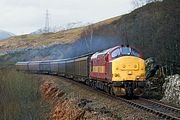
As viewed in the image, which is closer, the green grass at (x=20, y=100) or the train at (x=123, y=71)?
the train at (x=123, y=71)

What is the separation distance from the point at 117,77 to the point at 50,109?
720 centimetres

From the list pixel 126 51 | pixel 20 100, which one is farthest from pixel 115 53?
pixel 20 100

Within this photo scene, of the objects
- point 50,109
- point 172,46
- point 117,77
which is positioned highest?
point 172,46

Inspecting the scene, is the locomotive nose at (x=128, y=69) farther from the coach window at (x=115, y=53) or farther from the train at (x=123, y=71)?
the coach window at (x=115, y=53)

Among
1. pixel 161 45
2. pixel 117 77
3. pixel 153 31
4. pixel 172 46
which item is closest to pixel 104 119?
pixel 117 77

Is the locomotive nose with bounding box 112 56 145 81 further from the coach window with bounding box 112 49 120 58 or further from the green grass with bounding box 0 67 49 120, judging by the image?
the green grass with bounding box 0 67 49 120

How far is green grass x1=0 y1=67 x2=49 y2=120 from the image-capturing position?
86.3 ft

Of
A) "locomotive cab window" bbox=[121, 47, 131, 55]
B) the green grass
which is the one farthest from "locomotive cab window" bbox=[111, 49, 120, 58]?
the green grass

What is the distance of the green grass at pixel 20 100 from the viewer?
26312 millimetres

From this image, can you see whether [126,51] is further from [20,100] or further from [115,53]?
[20,100]

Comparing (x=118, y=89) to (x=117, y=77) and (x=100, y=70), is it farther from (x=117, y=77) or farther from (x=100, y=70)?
(x=100, y=70)

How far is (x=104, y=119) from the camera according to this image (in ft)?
56.3

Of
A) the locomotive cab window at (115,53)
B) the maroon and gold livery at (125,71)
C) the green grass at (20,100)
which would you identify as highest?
the locomotive cab window at (115,53)

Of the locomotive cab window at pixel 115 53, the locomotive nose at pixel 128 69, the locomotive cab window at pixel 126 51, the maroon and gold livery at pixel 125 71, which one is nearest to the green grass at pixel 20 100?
the maroon and gold livery at pixel 125 71
